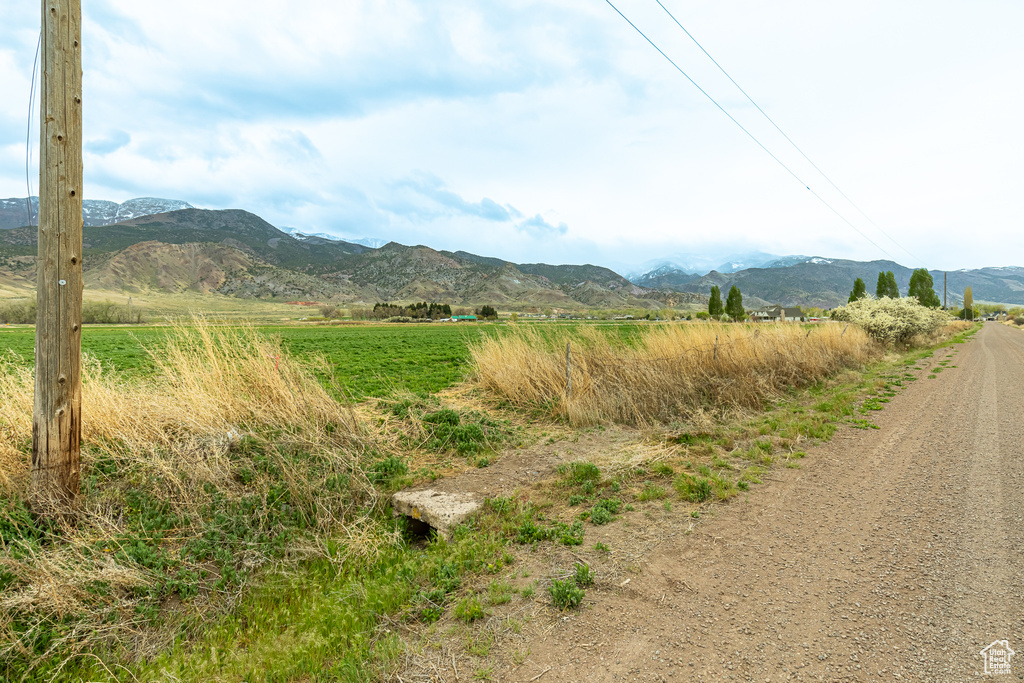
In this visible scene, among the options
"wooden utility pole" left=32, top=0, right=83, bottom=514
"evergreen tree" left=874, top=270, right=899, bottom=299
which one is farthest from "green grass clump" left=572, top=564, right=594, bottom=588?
"evergreen tree" left=874, top=270, right=899, bottom=299

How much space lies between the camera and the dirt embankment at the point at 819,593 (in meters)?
2.44

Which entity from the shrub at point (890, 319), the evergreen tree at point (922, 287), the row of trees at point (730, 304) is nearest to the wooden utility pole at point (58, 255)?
the shrub at point (890, 319)

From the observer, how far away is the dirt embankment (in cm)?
244

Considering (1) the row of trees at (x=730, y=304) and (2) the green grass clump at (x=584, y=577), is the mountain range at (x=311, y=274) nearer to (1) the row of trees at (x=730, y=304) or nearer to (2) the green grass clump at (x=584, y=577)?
(1) the row of trees at (x=730, y=304)

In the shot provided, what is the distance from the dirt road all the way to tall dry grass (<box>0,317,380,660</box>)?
2.53m

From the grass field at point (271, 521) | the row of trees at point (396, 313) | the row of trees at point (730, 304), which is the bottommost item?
the grass field at point (271, 521)

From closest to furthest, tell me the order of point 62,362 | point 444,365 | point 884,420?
1. point 62,362
2. point 884,420
3. point 444,365

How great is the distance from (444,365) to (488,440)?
413 inches

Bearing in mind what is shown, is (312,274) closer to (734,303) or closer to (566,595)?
(734,303)

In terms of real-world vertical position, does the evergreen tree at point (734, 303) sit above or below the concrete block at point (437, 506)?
above

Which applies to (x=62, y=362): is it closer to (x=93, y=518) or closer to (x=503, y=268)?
(x=93, y=518)

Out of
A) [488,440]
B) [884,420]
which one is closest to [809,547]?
[488,440]

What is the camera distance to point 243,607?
363 cm

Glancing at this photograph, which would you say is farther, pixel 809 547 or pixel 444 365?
pixel 444 365
